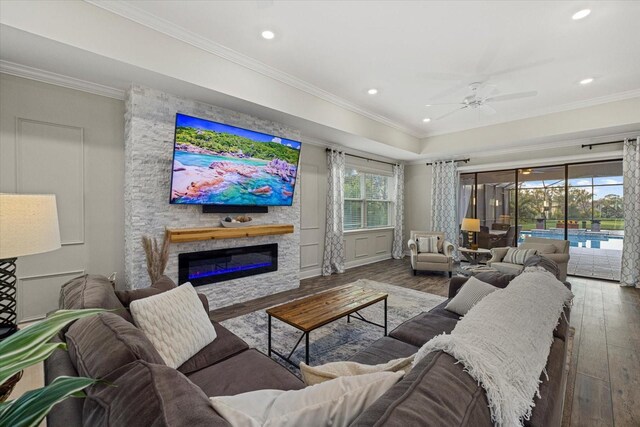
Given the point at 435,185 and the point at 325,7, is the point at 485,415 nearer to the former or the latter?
the point at 325,7

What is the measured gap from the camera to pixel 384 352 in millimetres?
1714

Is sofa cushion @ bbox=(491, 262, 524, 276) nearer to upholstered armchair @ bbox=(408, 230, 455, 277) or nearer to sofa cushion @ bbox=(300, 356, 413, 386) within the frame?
upholstered armchair @ bbox=(408, 230, 455, 277)

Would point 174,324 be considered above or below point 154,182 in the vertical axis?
below

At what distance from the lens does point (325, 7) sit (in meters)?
2.40

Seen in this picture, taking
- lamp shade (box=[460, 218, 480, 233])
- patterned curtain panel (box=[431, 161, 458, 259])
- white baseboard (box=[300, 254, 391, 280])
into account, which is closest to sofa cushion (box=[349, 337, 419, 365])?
white baseboard (box=[300, 254, 391, 280])

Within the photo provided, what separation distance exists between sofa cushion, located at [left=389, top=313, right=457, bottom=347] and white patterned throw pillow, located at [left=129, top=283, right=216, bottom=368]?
126 centimetres

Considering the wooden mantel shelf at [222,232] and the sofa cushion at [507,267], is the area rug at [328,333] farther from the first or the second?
the sofa cushion at [507,267]

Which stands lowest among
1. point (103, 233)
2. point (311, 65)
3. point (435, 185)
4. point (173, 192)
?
point (103, 233)

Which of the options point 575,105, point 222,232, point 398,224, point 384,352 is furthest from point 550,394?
point 398,224

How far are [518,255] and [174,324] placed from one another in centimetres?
499

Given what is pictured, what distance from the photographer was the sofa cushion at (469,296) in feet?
7.25

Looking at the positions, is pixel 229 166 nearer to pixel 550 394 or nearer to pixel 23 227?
pixel 23 227

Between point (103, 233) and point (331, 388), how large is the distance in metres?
3.30

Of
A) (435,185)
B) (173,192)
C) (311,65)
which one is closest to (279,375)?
(173,192)
